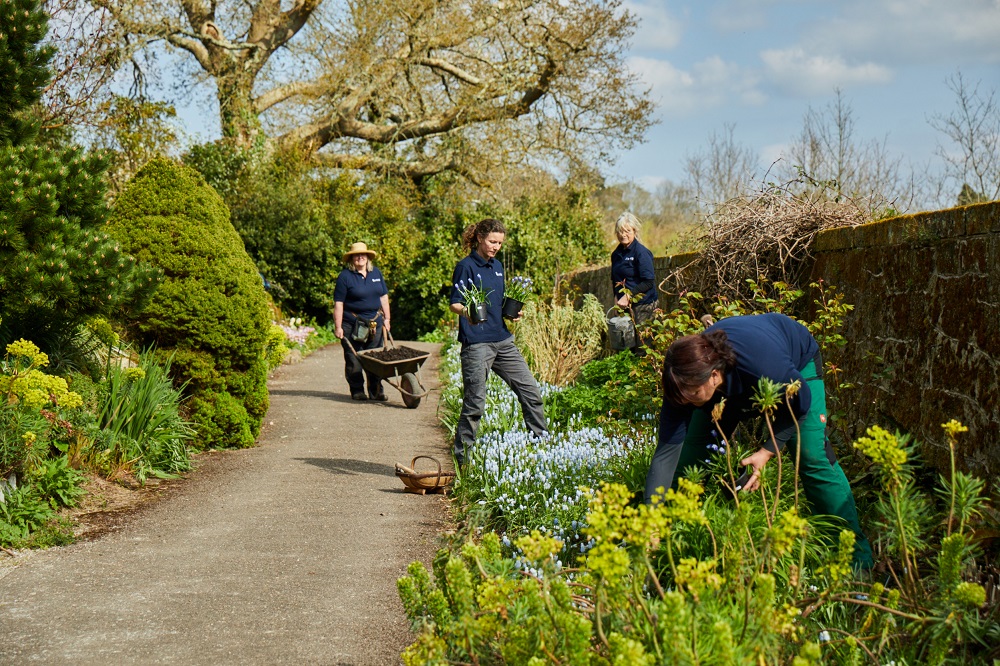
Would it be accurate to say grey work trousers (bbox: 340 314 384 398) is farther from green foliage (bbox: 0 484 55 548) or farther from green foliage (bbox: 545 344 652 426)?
green foliage (bbox: 0 484 55 548)

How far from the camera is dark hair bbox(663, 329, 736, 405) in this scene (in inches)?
136

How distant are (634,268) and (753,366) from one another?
5.06m

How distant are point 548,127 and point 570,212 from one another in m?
2.38

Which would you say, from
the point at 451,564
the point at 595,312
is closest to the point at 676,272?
the point at 595,312

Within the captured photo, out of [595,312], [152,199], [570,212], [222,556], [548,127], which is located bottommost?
[222,556]

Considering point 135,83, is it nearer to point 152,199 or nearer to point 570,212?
point 570,212

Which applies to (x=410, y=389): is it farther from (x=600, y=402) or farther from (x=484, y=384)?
(x=484, y=384)

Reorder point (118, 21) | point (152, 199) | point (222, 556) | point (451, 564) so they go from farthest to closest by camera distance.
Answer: point (118, 21)
point (152, 199)
point (222, 556)
point (451, 564)

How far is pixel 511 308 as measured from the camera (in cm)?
680

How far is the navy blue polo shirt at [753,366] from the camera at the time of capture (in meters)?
3.63

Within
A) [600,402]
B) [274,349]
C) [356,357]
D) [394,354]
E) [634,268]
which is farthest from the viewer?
[274,349]

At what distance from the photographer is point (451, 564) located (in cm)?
247

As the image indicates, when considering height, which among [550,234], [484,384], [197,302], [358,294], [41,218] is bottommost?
[484,384]

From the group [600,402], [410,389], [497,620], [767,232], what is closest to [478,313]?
[600,402]
